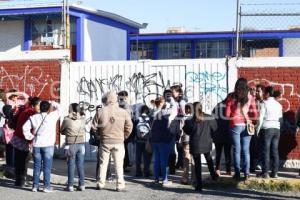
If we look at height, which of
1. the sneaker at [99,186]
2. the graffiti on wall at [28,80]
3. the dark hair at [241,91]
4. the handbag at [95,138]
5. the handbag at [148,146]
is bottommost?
the sneaker at [99,186]

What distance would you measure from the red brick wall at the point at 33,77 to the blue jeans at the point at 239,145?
224 inches

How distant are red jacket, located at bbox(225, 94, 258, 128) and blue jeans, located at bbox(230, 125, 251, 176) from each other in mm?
116

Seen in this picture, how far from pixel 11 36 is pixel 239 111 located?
17.1 meters

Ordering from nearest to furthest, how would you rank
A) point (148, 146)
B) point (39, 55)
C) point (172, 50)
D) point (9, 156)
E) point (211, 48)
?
point (148, 146) < point (9, 156) < point (39, 55) < point (211, 48) < point (172, 50)

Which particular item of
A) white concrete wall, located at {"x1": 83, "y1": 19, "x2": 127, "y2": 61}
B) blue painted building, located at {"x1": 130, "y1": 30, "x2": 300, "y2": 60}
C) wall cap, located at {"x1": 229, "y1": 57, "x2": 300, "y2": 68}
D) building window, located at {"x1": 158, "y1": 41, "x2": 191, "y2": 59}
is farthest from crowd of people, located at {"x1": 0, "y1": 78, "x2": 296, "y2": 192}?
building window, located at {"x1": 158, "y1": 41, "x2": 191, "y2": 59}

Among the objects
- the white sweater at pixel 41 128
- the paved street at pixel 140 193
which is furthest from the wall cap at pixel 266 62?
the white sweater at pixel 41 128

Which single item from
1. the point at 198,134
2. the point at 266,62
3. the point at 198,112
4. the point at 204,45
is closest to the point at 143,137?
the point at 198,134

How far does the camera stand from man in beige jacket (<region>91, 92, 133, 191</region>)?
407 inches

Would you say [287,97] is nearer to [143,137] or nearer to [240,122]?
[240,122]

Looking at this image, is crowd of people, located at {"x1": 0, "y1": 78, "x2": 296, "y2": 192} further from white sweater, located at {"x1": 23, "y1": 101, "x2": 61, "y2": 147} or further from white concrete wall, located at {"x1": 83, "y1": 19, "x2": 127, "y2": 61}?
white concrete wall, located at {"x1": 83, "y1": 19, "x2": 127, "y2": 61}

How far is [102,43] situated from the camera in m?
24.7

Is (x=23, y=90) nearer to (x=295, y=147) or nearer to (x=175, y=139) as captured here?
(x=175, y=139)

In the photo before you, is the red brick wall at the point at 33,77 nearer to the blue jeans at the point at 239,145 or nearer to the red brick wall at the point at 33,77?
the red brick wall at the point at 33,77

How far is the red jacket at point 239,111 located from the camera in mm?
10531
